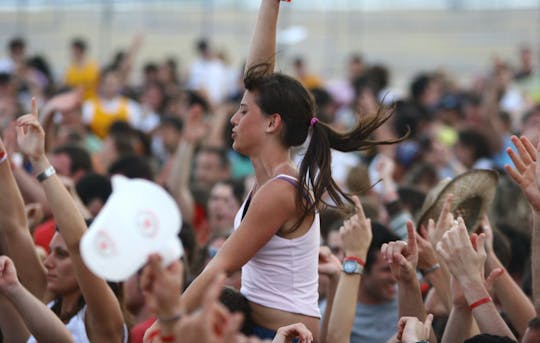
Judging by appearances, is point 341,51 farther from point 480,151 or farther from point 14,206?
point 14,206

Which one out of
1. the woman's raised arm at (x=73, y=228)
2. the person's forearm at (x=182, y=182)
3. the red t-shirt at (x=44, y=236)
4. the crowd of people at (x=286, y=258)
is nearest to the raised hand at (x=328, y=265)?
the crowd of people at (x=286, y=258)

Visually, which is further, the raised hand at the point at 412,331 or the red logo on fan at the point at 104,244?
the raised hand at the point at 412,331

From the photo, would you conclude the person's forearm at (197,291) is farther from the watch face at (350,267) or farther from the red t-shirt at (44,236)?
the red t-shirt at (44,236)

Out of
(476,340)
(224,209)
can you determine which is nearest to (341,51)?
(224,209)

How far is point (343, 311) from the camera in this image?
4465mm

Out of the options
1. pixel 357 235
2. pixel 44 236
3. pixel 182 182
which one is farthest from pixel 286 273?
pixel 182 182

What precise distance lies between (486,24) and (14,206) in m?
18.8

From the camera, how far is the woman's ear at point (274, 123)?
4.19 meters

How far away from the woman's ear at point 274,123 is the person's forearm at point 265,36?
0.48 m

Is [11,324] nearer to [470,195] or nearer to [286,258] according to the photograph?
[286,258]

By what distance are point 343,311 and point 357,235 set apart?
14.1 inches

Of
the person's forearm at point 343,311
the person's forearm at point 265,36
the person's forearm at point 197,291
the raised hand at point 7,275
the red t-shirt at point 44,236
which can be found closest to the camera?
the person's forearm at point 197,291

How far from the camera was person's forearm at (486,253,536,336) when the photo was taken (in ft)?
14.8

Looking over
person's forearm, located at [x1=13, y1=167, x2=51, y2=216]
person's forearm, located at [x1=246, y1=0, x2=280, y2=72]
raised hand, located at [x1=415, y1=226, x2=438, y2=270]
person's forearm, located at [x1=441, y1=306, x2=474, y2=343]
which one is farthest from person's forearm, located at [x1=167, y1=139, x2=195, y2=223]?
person's forearm, located at [x1=441, y1=306, x2=474, y2=343]
